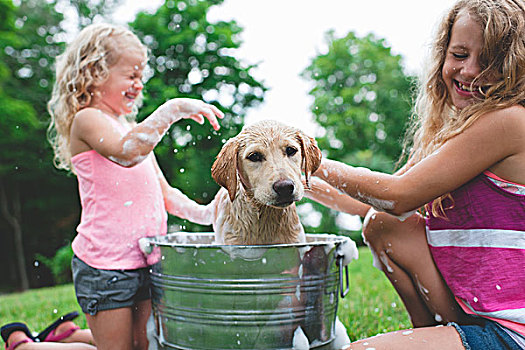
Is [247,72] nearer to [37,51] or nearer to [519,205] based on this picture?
[37,51]

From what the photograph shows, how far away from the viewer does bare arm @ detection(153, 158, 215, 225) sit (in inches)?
125

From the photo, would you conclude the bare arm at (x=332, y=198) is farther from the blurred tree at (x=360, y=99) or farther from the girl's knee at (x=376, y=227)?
the blurred tree at (x=360, y=99)

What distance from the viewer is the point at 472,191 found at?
2340mm

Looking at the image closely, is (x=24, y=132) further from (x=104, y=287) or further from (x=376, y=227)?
(x=376, y=227)

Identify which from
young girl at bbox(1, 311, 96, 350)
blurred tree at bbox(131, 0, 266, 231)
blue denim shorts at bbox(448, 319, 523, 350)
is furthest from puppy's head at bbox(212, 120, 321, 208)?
blurred tree at bbox(131, 0, 266, 231)

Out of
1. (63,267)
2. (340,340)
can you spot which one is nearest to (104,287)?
(340,340)

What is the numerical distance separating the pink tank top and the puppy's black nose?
106 cm

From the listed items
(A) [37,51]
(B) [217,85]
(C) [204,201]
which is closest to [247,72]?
(B) [217,85]

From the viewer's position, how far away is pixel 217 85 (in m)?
10.4

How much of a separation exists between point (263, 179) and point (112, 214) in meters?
1.19

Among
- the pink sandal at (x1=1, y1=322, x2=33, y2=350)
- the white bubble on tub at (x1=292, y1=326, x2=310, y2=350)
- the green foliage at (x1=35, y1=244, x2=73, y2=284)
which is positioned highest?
the white bubble on tub at (x1=292, y1=326, x2=310, y2=350)

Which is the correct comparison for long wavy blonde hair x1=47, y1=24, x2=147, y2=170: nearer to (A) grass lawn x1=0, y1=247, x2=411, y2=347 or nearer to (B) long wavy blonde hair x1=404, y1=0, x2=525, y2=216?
(B) long wavy blonde hair x1=404, y1=0, x2=525, y2=216

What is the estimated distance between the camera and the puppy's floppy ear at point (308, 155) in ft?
7.41

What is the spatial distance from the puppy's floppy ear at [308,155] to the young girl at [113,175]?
62cm
